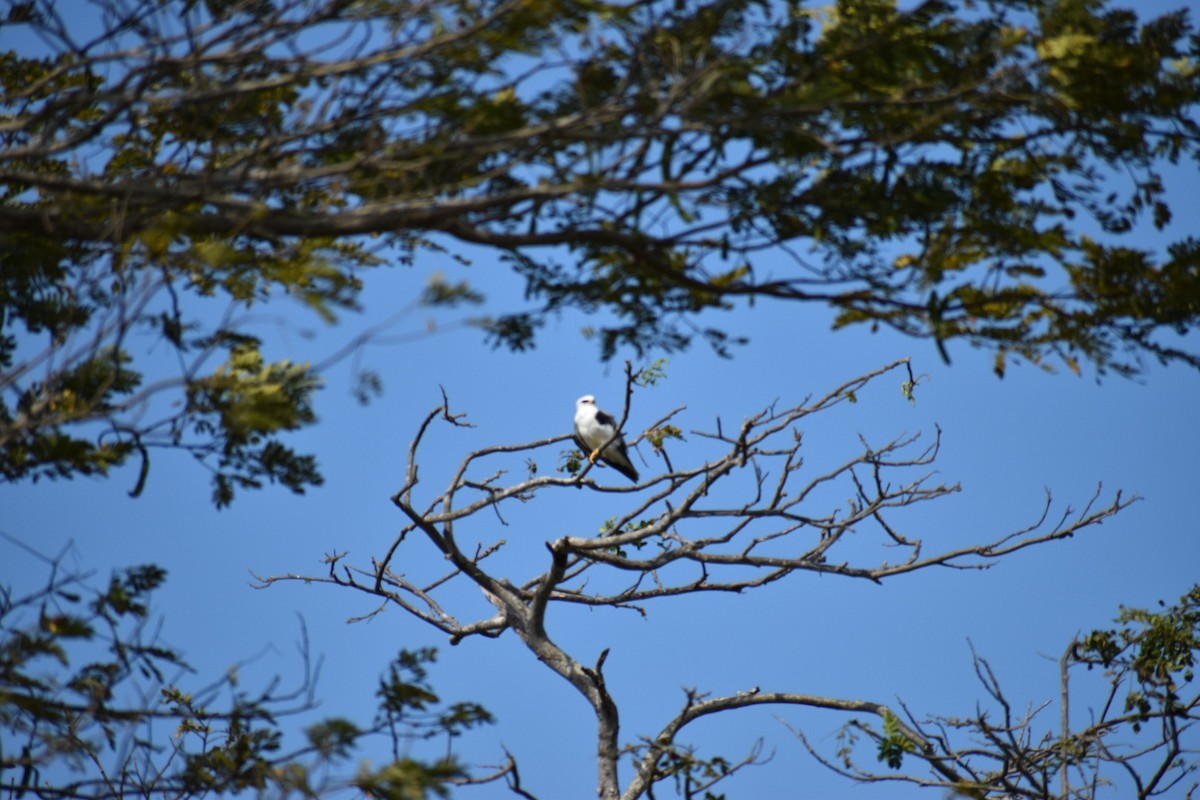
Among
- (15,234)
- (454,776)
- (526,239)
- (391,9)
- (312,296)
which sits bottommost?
(454,776)

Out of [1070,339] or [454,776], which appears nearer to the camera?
[454,776]

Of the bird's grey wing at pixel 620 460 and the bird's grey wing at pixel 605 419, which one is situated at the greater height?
the bird's grey wing at pixel 605 419

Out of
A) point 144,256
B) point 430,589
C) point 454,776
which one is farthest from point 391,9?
point 430,589

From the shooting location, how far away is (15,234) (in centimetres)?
516

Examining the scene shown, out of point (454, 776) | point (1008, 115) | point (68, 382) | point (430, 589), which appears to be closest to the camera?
point (454, 776)

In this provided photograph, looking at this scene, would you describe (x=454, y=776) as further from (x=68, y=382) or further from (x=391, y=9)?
(x=391, y=9)

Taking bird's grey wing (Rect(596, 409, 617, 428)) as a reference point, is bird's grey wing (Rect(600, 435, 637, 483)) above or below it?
below

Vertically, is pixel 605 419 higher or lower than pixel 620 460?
higher

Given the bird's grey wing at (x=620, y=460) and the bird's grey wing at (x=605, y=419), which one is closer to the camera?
the bird's grey wing at (x=620, y=460)

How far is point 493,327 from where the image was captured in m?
5.57

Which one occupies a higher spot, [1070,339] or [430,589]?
[430,589]

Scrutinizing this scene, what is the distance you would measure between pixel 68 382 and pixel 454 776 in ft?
7.75

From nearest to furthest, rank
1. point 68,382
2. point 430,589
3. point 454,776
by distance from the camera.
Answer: point 454,776
point 68,382
point 430,589

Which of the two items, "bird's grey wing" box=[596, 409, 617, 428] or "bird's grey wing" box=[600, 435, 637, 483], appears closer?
"bird's grey wing" box=[600, 435, 637, 483]
